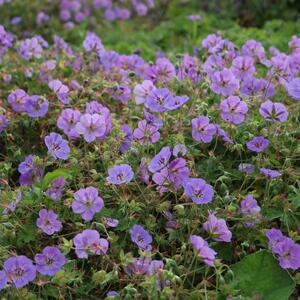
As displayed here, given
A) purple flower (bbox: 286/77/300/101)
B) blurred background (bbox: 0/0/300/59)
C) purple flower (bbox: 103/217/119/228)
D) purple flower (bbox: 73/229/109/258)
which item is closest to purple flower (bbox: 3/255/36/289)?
purple flower (bbox: 73/229/109/258)

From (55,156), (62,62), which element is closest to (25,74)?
(62,62)

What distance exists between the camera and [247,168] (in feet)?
7.43

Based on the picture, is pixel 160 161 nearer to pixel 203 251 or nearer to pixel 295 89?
pixel 203 251

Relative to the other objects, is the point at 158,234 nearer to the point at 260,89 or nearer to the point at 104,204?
the point at 104,204

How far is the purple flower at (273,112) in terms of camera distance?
7.64ft

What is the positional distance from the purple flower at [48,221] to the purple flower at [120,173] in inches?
8.3

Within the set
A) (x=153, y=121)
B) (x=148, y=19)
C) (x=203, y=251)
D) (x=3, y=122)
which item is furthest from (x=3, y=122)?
(x=148, y=19)

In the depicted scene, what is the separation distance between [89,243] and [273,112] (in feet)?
2.75

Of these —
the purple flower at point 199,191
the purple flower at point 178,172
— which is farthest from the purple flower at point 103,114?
the purple flower at point 199,191

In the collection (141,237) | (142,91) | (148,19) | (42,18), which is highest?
(142,91)

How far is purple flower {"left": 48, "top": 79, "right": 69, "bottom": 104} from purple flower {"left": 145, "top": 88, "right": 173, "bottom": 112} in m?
0.41

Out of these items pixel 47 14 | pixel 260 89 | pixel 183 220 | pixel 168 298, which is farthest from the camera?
pixel 47 14

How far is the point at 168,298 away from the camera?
1853 mm

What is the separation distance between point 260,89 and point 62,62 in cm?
99
